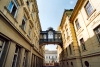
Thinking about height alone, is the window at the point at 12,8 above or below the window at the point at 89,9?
below

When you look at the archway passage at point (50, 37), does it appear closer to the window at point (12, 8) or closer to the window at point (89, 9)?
the window at point (89, 9)

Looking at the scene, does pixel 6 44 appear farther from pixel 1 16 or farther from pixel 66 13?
pixel 66 13

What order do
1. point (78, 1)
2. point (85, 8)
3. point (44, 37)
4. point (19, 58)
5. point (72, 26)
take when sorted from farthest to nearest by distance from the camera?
point (44, 37), point (72, 26), point (78, 1), point (85, 8), point (19, 58)

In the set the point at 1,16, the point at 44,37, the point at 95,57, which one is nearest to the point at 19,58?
the point at 1,16

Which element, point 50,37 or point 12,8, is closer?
point 12,8

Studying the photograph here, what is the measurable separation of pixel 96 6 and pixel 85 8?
234 centimetres

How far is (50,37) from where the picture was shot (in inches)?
820

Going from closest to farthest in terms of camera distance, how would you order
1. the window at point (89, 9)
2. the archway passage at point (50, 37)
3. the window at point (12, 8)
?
1. the window at point (12, 8)
2. the window at point (89, 9)
3. the archway passage at point (50, 37)

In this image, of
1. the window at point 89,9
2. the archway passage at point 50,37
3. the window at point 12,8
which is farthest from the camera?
the archway passage at point 50,37

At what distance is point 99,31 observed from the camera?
6238mm

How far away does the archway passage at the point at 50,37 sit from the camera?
20003 mm

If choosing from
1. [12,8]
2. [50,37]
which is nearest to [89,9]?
[12,8]

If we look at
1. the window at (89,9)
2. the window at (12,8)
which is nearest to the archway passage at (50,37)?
the window at (89,9)

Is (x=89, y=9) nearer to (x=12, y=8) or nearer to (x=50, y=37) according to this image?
(x=12, y=8)
